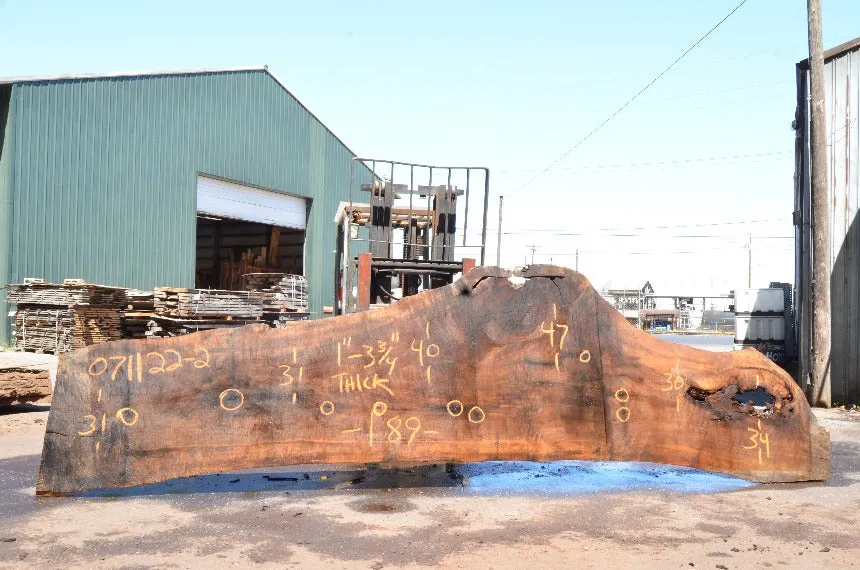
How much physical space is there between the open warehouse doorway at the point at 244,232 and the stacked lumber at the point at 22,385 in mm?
12682

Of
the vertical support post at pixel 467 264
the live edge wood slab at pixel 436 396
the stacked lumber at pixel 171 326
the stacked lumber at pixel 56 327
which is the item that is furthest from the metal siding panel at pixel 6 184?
the live edge wood slab at pixel 436 396

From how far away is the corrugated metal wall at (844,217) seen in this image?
1078 centimetres

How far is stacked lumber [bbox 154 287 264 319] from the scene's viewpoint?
55.6 ft

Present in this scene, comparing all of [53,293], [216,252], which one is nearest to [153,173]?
[53,293]

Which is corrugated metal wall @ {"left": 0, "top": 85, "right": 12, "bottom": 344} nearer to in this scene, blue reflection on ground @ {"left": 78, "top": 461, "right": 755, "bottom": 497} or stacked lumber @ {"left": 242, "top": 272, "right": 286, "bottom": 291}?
stacked lumber @ {"left": 242, "top": 272, "right": 286, "bottom": 291}

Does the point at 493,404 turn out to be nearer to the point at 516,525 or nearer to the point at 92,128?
the point at 516,525

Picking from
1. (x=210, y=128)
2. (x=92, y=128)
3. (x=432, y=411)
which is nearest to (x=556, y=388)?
(x=432, y=411)

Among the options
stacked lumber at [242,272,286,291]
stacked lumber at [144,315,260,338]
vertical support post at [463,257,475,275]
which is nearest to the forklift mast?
vertical support post at [463,257,475,275]

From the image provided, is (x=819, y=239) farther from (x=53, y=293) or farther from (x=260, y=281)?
(x=260, y=281)

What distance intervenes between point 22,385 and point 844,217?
424 inches

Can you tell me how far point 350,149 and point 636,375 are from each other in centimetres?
2135

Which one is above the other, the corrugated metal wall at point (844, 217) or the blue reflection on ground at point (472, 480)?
the corrugated metal wall at point (844, 217)

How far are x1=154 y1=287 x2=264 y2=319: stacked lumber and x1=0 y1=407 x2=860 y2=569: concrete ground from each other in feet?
36.8

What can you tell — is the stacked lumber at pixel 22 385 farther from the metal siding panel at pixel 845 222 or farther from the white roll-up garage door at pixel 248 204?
the white roll-up garage door at pixel 248 204
